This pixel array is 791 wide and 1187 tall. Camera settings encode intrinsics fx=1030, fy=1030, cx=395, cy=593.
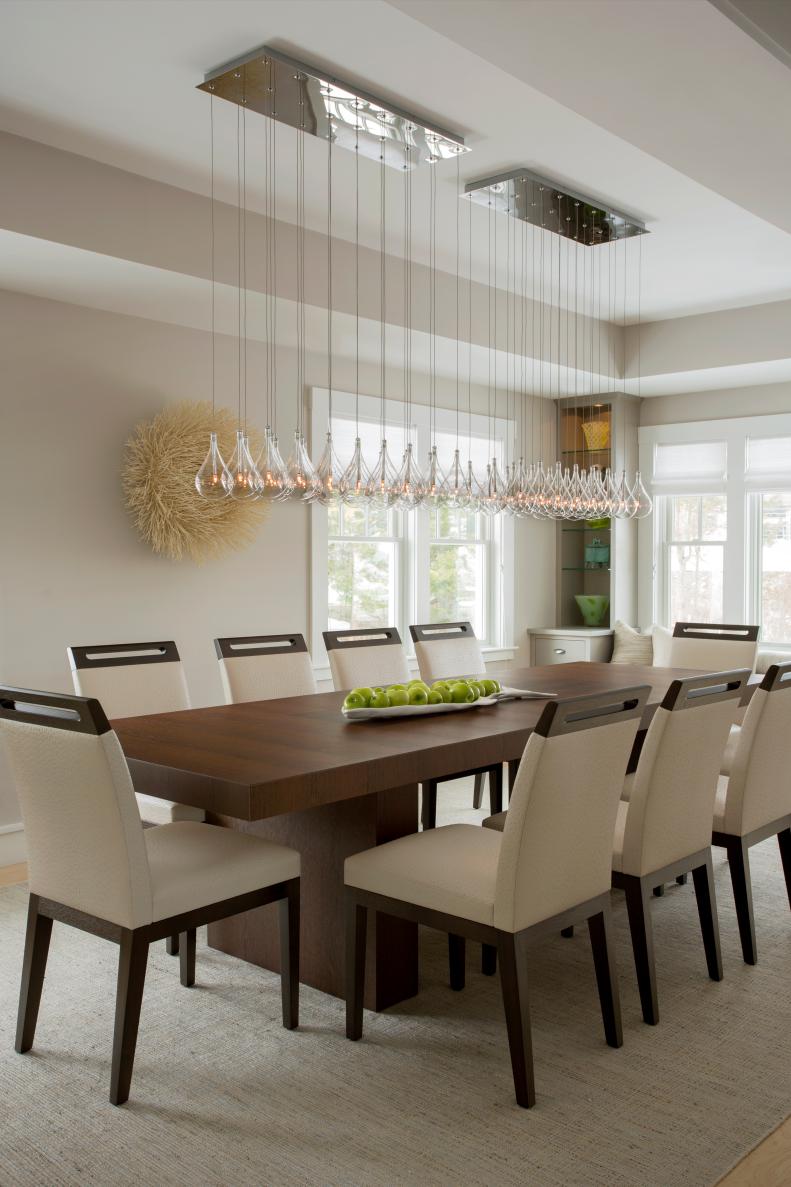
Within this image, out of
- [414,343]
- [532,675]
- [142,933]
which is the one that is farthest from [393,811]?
[414,343]

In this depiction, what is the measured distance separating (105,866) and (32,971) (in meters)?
0.49

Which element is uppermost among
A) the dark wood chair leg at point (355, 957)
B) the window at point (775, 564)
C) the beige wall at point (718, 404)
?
the beige wall at point (718, 404)

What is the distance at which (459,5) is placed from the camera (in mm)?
2346

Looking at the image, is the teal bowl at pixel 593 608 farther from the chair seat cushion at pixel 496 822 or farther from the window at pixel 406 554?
the chair seat cushion at pixel 496 822

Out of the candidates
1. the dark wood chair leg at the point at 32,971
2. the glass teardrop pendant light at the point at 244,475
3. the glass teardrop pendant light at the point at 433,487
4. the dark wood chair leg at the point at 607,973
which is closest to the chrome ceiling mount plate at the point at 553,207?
the glass teardrop pendant light at the point at 433,487

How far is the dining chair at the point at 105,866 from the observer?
234 cm

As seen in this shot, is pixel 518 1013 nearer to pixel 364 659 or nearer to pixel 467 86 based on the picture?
pixel 364 659

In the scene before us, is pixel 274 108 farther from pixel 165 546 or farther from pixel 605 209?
pixel 165 546

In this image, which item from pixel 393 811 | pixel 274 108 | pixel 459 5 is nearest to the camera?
pixel 459 5

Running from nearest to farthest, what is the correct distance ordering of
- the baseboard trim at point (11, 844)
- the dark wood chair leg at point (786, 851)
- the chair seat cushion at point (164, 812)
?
the chair seat cushion at point (164, 812) → the dark wood chair leg at point (786, 851) → the baseboard trim at point (11, 844)

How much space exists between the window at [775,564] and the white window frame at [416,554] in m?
1.69

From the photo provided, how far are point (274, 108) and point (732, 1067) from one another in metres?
3.25

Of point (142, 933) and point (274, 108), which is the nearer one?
point (142, 933)

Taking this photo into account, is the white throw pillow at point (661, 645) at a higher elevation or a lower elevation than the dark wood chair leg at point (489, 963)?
higher
